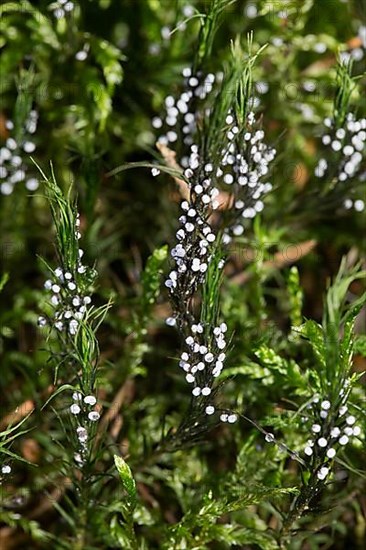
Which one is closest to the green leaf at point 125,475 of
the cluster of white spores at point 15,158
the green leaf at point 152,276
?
the green leaf at point 152,276

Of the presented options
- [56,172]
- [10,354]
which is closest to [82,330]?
[10,354]

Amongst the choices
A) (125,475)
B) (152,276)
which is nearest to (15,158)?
(152,276)

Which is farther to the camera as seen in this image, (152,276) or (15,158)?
(15,158)

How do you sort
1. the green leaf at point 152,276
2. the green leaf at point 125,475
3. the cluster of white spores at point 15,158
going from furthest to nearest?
the cluster of white spores at point 15,158 < the green leaf at point 152,276 < the green leaf at point 125,475

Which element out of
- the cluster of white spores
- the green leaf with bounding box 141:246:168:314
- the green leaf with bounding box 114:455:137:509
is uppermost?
the cluster of white spores

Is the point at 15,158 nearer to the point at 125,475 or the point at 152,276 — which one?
the point at 152,276

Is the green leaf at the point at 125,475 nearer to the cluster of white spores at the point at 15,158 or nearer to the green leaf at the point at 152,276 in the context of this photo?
the green leaf at the point at 152,276

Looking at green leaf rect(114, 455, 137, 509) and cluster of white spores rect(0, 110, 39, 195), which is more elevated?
cluster of white spores rect(0, 110, 39, 195)

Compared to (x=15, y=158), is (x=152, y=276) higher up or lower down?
lower down

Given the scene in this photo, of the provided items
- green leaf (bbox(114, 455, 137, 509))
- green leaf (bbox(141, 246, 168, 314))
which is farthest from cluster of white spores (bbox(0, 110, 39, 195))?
green leaf (bbox(114, 455, 137, 509))

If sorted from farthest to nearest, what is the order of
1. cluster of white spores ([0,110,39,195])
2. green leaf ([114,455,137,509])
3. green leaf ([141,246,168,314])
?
cluster of white spores ([0,110,39,195]), green leaf ([141,246,168,314]), green leaf ([114,455,137,509])

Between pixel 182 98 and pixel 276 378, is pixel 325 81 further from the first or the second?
pixel 276 378

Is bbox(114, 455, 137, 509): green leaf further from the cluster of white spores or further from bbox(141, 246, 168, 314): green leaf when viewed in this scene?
the cluster of white spores
